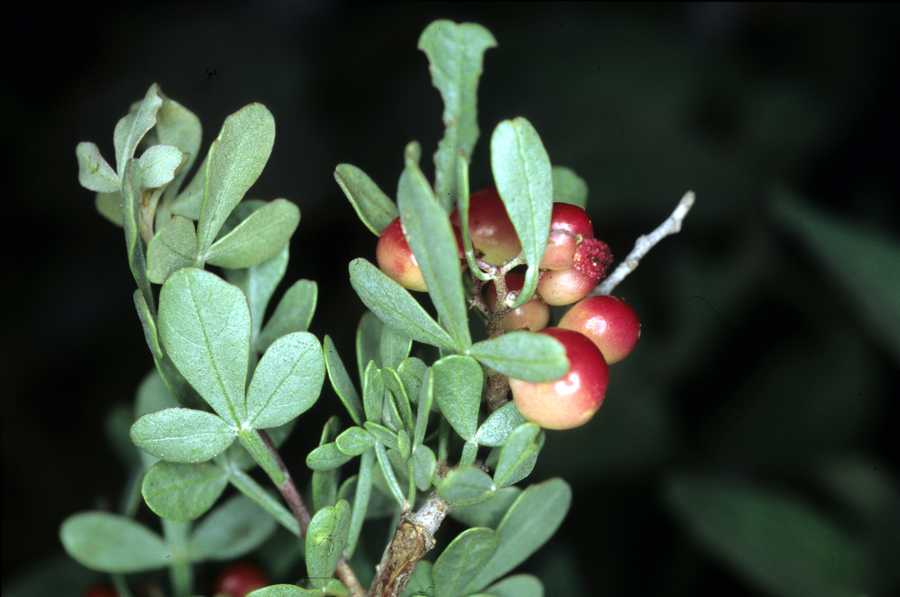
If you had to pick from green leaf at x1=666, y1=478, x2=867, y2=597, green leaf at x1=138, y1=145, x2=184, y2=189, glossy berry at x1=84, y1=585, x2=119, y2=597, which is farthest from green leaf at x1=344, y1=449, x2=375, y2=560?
green leaf at x1=666, y1=478, x2=867, y2=597

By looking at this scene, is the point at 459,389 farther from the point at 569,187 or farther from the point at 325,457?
the point at 569,187

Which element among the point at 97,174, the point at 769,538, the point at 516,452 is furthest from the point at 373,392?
the point at 769,538

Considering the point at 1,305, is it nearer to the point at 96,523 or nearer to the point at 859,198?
the point at 96,523

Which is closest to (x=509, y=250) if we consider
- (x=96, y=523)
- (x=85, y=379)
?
(x=96, y=523)

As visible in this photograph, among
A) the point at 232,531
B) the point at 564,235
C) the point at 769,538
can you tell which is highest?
the point at 564,235

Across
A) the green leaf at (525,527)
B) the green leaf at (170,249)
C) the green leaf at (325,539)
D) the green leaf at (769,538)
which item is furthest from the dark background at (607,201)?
the green leaf at (170,249)

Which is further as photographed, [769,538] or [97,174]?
[769,538]

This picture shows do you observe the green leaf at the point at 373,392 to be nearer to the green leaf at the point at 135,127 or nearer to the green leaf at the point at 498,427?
the green leaf at the point at 498,427
